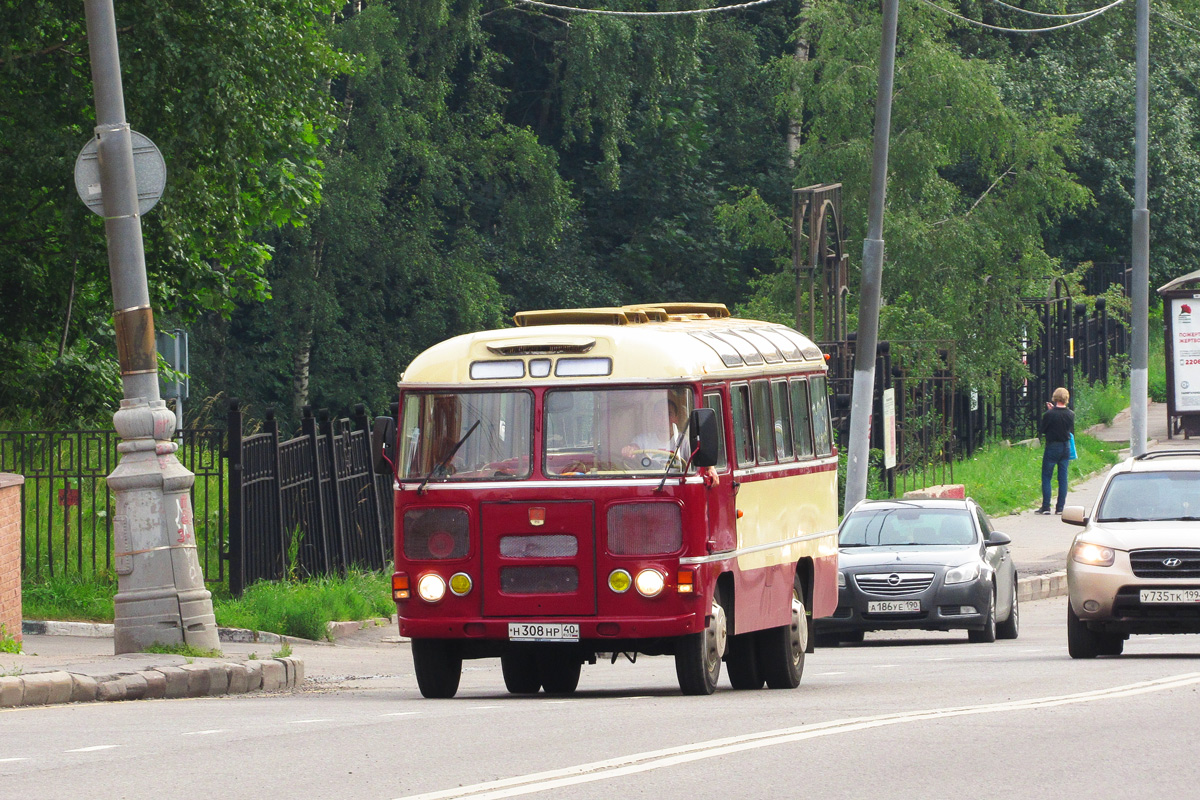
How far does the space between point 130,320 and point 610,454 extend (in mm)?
4184

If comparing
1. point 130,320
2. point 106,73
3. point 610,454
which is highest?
point 106,73

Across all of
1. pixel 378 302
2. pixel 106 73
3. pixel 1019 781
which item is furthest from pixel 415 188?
pixel 1019 781

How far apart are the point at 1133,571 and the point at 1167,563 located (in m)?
0.28

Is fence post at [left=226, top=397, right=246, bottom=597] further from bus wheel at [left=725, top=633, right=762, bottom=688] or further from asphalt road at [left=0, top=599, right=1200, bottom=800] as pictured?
bus wheel at [left=725, top=633, right=762, bottom=688]

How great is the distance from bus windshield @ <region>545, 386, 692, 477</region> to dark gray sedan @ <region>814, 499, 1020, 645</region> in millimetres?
7089

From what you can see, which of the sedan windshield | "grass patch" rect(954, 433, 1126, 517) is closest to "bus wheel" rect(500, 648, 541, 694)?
the sedan windshield

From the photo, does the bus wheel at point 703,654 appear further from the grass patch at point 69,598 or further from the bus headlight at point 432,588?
the grass patch at point 69,598

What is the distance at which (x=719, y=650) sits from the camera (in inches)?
520

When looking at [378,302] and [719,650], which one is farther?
[378,302]

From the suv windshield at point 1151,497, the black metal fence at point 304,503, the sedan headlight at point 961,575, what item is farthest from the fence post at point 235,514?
the suv windshield at point 1151,497

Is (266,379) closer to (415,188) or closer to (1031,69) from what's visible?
(415,188)

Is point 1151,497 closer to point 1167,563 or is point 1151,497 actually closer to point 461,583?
point 1167,563

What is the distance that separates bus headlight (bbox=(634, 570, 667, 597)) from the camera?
12.6 meters

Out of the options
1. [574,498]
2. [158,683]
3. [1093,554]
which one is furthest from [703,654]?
[1093,554]
